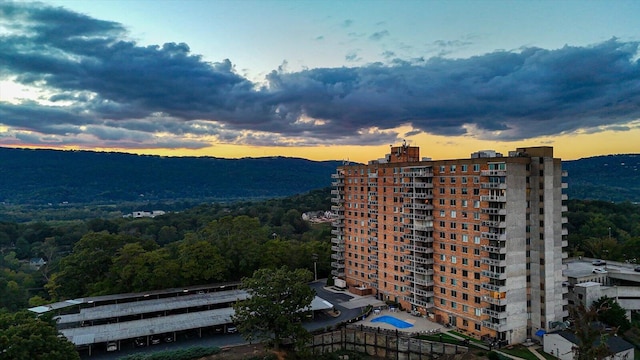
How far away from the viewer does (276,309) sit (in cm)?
4772

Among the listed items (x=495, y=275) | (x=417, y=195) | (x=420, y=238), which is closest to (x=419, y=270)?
(x=420, y=238)

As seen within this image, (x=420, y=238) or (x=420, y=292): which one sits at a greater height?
(x=420, y=238)

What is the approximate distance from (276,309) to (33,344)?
23161mm

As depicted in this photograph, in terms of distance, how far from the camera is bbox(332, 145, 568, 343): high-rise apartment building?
51.3m

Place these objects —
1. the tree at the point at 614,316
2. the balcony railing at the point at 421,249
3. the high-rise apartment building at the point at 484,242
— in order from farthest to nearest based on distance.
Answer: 1. the balcony railing at the point at 421,249
2. the tree at the point at 614,316
3. the high-rise apartment building at the point at 484,242

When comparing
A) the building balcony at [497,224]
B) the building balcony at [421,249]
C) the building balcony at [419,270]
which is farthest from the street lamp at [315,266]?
the building balcony at [497,224]

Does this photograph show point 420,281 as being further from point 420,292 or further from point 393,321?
point 393,321

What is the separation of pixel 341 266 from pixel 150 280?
3489 cm

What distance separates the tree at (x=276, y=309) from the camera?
4781 cm

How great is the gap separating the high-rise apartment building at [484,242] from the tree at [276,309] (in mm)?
19882

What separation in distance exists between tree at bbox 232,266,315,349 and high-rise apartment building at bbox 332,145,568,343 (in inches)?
783

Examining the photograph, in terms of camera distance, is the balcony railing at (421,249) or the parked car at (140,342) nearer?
the parked car at (140,342)

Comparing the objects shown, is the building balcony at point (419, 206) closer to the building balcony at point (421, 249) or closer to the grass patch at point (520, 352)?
the building balcony at point (421, 249)

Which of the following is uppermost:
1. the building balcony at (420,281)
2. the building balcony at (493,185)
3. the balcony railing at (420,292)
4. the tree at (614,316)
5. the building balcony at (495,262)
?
the building balcony at (493,185)
